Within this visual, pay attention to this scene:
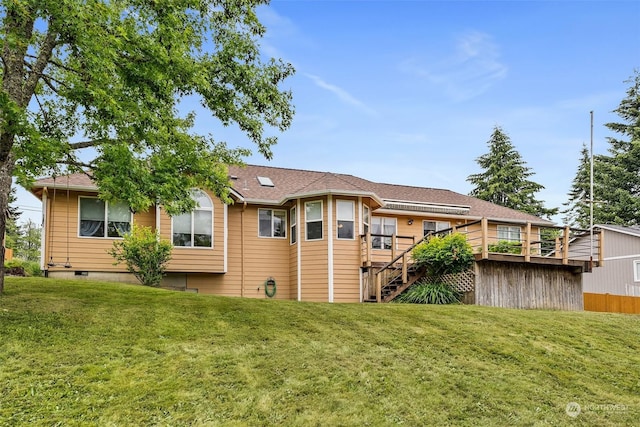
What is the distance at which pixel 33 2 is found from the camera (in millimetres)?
7355

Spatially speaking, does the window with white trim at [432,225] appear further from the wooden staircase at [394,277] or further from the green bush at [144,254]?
the green bush at [144,254]

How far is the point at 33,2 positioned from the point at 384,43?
34.3ft

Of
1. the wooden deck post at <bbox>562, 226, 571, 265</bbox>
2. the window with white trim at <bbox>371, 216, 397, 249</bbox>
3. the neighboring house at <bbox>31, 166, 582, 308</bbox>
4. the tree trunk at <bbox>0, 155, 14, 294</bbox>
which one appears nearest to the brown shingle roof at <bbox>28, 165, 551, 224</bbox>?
A: the neighboring house at <bbox>31, 166, 582, 308</bbox>

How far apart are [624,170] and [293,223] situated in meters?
28.1

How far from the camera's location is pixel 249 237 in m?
17.5

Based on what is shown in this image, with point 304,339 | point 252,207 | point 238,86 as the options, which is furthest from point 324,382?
point 252,207

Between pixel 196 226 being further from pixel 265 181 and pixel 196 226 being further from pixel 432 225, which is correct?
pixel 432 225

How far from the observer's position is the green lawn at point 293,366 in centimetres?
545

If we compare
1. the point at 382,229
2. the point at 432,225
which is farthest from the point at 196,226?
the point at 432,225

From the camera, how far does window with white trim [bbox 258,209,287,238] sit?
17.8m

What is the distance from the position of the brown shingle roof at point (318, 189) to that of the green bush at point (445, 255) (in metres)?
2.78

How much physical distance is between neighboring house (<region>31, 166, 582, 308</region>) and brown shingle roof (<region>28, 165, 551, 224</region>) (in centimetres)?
7

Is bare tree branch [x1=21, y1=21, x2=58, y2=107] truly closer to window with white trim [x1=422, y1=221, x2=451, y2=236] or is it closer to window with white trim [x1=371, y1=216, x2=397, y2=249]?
window with white trim [x1=371, y1=216, x2=397, y2=249]

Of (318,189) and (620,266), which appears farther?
(620,266)
